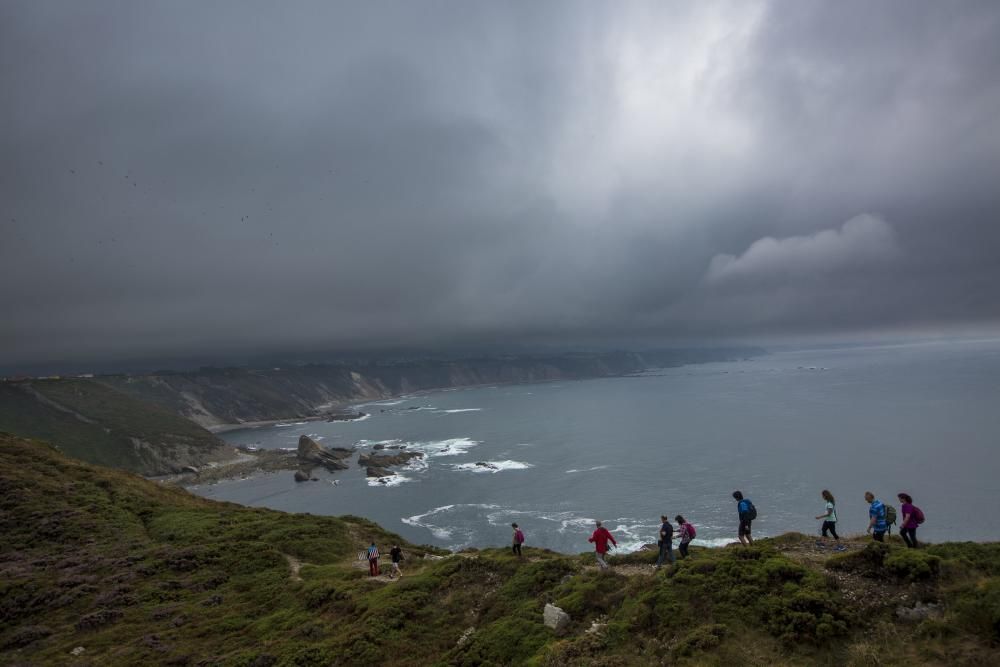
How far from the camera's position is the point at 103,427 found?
157 m

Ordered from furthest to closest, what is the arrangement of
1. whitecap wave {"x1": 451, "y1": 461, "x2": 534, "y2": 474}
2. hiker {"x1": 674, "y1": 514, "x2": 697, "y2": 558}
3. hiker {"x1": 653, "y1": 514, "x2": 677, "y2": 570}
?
1. whitecap wave {"x1": 451, "y1": 461, "x2": 534, "y2": 474}
2. hiker {"x1": 674, "y1": 514, "x2": 697, "y2": 558}
3. hiker {"x1": 653, "y1": 514, "x2": 677, "y2": 570}

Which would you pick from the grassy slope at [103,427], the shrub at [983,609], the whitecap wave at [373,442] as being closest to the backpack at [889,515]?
the shrub at [983,609]

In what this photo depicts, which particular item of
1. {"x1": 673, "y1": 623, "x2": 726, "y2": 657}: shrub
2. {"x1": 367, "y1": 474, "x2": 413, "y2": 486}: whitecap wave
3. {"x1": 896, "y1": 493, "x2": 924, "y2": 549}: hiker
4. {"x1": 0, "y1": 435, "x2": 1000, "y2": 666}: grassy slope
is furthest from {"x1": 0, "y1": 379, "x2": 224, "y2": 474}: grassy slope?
{"x1": 896, "y1": 493, "x2": 924, "y2": 549}: hiker

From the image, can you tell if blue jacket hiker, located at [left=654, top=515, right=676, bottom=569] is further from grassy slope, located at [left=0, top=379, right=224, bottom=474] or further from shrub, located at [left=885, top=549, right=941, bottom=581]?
grassy slope, located at [left=0, top=379, right=224, bottom=474]

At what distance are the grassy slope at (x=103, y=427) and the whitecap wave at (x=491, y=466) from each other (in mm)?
98630

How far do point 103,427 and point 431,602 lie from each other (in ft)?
631

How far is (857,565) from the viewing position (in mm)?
15234

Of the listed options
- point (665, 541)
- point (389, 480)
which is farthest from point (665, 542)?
point (389, 480)

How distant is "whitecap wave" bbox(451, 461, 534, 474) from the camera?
4710 inches

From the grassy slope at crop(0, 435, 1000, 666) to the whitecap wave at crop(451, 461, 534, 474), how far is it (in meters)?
82.9

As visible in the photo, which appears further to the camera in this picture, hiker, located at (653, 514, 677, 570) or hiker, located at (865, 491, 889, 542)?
hiker, located at (653, 514, 677, 570)

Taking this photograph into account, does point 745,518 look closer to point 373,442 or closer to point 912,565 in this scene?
point 912,565

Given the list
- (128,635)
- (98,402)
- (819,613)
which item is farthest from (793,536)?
(98,402)

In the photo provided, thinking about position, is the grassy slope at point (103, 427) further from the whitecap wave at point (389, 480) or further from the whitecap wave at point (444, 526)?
the whitecap wave at point (444, 526)
